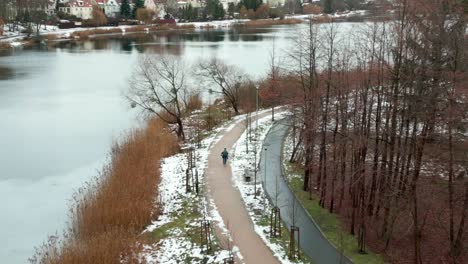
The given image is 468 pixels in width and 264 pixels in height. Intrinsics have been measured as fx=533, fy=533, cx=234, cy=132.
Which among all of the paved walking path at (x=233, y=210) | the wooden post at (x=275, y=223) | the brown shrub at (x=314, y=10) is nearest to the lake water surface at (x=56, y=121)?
the paved walking path at (x=233, y=210)

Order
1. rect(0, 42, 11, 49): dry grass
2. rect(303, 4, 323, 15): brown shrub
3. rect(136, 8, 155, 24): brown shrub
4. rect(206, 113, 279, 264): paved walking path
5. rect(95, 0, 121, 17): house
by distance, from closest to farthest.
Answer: rect(206, 113, 279, 264): paved walking path → rect(0, 42, 11, 49): dry grass → rect(303, 4, 323, 15): brown shrub → rect(136, 8, 155, 24): brown shrub → rect(95, 0, 121, 17): house

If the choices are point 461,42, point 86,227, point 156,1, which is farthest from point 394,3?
point 156,1

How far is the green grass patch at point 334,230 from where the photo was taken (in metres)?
17.8

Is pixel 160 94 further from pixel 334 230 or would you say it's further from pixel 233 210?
pixel 334 230

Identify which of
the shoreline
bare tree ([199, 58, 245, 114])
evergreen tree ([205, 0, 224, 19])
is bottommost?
bare tree ([199, 58, 245, 114])

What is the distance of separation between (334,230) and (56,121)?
85.6ft

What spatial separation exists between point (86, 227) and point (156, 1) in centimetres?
13028

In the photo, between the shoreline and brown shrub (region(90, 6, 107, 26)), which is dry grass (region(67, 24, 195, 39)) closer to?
the shoreline

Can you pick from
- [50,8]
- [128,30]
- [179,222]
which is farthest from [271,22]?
[179,222]

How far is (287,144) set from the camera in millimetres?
32438

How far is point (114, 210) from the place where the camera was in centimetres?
2136

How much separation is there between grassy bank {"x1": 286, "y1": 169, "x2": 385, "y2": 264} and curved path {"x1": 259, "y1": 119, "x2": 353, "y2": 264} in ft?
0.76

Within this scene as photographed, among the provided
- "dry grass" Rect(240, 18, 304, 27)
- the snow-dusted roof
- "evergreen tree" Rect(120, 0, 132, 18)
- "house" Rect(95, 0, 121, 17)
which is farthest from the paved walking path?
"house" Rect(95, 0, 121, 17)

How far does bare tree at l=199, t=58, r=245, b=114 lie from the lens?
41.9 m
